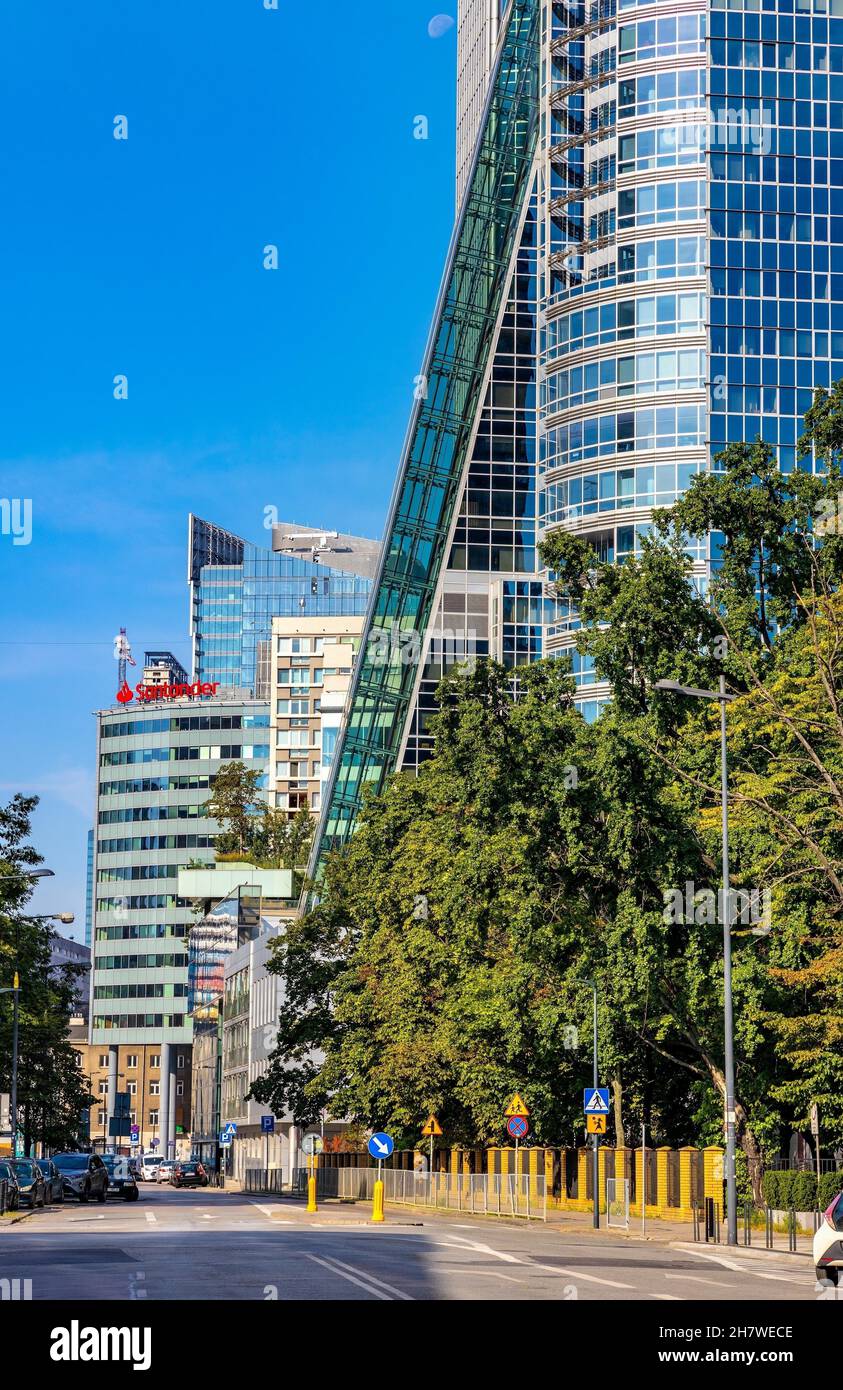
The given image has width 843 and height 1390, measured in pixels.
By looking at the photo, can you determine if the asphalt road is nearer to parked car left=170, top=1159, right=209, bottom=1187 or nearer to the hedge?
the hedge

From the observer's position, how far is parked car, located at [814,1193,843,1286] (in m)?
21.8

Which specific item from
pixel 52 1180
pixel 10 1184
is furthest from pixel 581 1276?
pixel 52 1180

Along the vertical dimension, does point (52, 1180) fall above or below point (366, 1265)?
below

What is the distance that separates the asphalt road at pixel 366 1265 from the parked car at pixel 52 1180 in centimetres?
2090

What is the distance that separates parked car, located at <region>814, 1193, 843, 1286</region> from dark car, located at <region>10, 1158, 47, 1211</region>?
3420 cm

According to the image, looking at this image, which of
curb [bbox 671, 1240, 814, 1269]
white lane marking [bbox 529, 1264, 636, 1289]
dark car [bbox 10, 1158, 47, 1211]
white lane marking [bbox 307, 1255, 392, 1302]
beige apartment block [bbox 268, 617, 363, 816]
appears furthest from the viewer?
beige apartment block [bbox 268, 617, 363, 816]

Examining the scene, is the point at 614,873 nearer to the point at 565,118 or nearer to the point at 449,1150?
the point at 449,1150

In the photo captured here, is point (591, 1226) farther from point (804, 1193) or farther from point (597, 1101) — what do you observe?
point (804, 1193)

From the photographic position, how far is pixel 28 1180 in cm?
5494

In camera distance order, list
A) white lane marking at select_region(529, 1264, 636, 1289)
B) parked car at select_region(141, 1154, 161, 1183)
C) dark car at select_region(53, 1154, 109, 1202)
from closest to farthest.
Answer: white lane marking at select_region(529, 1264, 636, 1289) < dark car at select_region(53, 1154, 109, 1202) < parked car at select_region(141, 1154, 161, 1183)

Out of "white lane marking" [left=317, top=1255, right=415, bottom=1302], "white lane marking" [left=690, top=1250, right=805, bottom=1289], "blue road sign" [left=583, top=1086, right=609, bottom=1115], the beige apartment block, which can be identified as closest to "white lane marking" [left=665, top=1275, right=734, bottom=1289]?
"white lane marking" [left=690, top=1250, right=805, bottom=1289]

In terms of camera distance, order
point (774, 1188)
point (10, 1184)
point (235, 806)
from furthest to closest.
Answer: point (235, 806), point (10, 1184), point (774, 1188)

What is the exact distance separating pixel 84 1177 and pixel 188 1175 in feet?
134

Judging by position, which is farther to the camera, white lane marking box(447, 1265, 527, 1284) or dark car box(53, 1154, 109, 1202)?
dark car box(53, 1154, 109, 1202)
